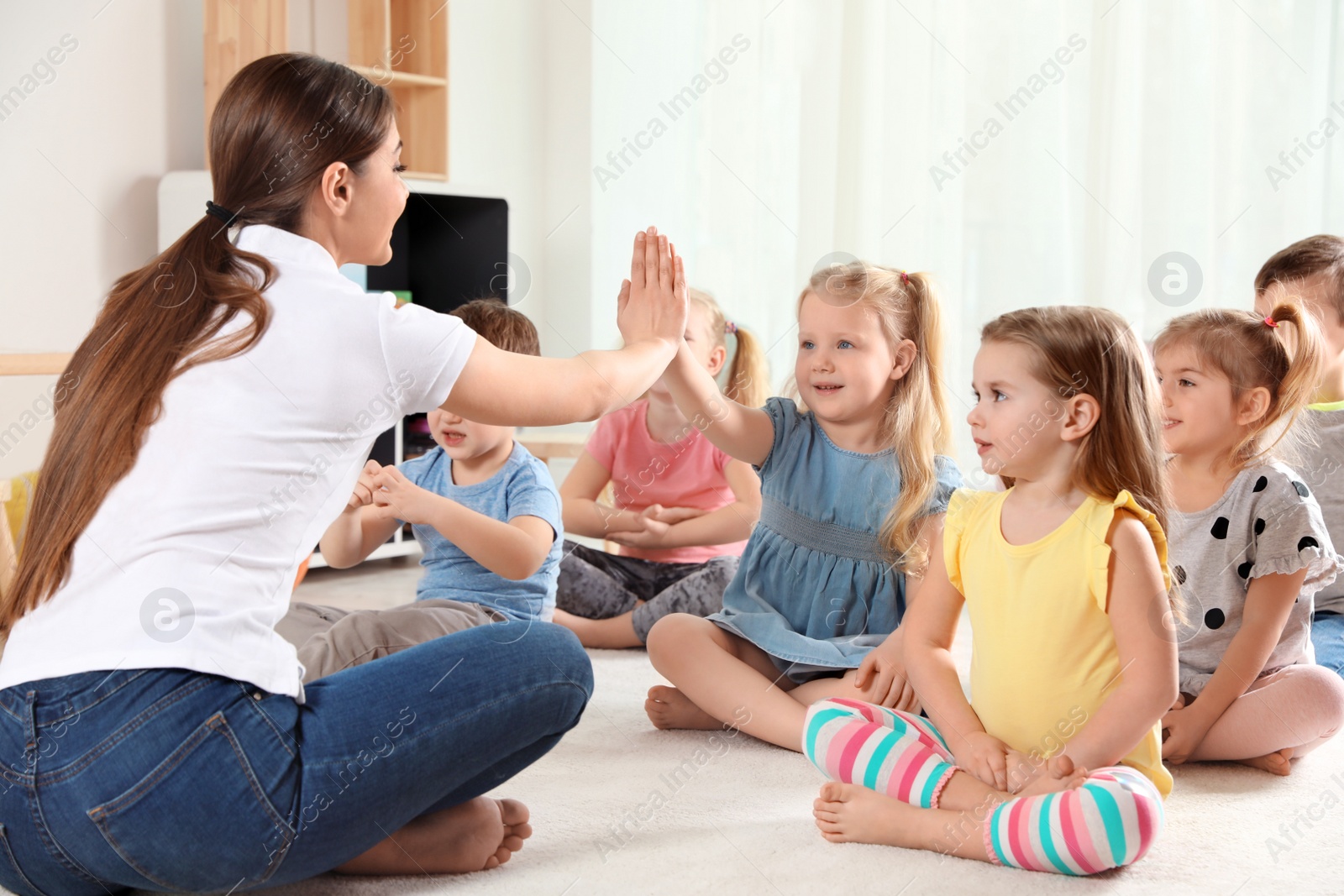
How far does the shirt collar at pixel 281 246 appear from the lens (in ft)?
2.89

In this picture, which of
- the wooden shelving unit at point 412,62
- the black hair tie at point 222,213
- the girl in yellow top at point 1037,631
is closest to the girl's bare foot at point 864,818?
the girl in yellow top at point 1037,631

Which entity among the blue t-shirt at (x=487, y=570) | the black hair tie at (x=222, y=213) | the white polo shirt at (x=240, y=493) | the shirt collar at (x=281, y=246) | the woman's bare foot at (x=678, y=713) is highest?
the black hair tie at (x=222, y=213)

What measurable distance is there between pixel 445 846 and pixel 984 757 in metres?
0.48

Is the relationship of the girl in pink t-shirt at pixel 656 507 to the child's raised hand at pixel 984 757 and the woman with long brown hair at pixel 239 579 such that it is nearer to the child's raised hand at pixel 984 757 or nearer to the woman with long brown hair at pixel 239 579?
the child's raised hand at pixel 984 757

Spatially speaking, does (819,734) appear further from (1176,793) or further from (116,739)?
(116,739)

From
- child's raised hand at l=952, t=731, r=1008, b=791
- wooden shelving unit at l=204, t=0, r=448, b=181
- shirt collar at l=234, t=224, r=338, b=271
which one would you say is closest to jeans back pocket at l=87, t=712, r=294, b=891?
shirt collar at l=234, t=224, r=338, b=271

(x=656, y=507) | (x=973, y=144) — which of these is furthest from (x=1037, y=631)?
(x=973, y=144)

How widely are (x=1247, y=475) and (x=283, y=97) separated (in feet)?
3.57

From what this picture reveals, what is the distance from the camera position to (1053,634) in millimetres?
1048

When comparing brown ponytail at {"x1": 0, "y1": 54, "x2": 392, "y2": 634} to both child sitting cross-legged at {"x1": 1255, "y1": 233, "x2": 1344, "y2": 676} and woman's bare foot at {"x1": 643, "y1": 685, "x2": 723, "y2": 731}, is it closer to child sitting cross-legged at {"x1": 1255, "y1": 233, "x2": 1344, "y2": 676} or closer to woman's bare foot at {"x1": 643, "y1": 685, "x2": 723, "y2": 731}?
woman's bare foot at {"x1": 643, "y1": 685, "x2": 723, "y2": 731}

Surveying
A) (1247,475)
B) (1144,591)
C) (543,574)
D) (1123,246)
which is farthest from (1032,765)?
(1123,246)

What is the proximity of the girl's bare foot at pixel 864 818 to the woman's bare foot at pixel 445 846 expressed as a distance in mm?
290

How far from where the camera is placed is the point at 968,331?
253 cm

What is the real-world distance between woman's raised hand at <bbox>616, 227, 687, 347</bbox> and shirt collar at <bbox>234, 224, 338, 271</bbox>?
0.33 meters
